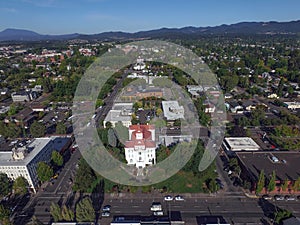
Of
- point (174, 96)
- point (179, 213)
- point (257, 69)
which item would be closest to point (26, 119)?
point (174, 96)

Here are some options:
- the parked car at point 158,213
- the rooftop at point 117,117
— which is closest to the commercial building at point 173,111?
the rooftop at point 117,117

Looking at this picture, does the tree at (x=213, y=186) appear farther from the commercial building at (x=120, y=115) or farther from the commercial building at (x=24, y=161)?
the commercial building at (x=24, y=161)

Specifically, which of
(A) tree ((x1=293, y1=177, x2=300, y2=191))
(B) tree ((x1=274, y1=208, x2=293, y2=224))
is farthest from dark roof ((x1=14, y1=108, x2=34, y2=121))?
(A) tree ((x1=293, y1=177, x2=300, y2=191))

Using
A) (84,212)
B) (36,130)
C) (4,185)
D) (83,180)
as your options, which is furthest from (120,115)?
(84,212)

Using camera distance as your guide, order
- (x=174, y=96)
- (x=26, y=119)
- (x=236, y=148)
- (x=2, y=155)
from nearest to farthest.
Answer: (x=2, y=155) < (x=236, y=148) < (x=26, y=119) < (x=174, y=96)

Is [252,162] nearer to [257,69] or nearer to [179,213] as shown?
[179,213]

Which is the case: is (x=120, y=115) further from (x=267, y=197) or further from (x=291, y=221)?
(x=291, y=221)
